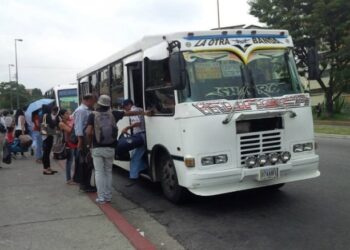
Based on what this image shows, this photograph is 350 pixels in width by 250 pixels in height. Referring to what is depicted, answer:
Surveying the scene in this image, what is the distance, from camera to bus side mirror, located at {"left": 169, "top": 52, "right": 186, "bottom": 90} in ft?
21.6

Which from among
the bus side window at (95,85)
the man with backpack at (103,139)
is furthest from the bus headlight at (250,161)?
the bus side window at (95,85)

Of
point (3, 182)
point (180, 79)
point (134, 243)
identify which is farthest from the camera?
point (3, 182)

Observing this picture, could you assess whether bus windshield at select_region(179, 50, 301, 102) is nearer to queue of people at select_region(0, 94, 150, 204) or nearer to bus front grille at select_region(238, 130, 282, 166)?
bus front grille at select_region(238, 130, 282, 166)

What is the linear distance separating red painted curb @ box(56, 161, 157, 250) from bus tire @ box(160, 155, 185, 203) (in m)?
0.96

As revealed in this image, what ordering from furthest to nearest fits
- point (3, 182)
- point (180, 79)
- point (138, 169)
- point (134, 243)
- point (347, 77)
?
point (347, 77) → point (3, 182) → point (138, 169) → point (180, 79) → point (134, 243)

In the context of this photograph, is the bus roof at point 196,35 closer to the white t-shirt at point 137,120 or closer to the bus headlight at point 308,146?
the white t-shirt at point 137,120

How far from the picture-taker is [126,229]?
20.2ft

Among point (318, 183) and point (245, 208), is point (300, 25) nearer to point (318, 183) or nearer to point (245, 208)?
point (318, 183)

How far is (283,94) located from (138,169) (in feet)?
9.40

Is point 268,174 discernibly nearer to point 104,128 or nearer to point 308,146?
point 308,146

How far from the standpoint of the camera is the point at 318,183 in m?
8.73

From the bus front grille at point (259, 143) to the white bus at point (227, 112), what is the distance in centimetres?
1

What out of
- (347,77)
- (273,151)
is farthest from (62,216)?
(347,77)

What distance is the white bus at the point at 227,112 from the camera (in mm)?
6664
